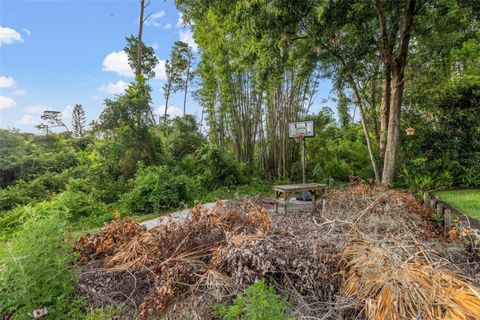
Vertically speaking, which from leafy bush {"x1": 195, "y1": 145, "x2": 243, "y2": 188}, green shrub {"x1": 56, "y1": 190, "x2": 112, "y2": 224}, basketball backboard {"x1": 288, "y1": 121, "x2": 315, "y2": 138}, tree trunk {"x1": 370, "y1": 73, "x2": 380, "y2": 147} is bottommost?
green shrub {"x1": 56, "y1": 190, "x2": 112, "y2": 224}

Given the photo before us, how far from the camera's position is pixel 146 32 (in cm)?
955

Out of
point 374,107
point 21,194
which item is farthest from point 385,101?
point 21,194

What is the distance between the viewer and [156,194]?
510 cm

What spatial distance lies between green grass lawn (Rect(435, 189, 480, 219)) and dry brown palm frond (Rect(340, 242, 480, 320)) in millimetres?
2667

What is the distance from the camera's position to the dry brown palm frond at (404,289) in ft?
4.30

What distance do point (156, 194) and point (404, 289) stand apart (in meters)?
4.42

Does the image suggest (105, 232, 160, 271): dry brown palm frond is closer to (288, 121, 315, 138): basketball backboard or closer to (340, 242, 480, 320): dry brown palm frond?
(340, 242, 480, 320): dry brown palm frond

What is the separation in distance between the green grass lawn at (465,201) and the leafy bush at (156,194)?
4.40 meters

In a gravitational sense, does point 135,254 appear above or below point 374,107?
below

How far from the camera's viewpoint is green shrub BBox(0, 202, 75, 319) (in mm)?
1633

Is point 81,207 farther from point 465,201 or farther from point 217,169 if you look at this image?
point 465,201

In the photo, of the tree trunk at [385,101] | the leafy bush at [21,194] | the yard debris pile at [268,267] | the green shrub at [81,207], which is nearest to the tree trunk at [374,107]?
the tree trunk at [385,101]

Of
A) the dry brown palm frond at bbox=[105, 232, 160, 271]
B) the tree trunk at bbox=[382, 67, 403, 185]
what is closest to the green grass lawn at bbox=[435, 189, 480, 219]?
the tree trunk at bbox=[382, 67, 403, 185]

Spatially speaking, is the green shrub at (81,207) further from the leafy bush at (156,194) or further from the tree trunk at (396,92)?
the tree trunk at (396,92)
